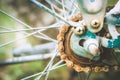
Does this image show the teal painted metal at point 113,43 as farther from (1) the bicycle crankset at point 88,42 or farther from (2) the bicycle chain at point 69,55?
(2) the bicycle chain at point 69,55

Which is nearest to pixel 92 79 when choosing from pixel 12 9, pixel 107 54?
pixel 12 9

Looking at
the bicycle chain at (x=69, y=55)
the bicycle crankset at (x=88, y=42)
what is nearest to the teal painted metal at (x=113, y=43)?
the bicycle crankset at (x=88, y=42)

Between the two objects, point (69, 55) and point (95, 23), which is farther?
point (69, 55)

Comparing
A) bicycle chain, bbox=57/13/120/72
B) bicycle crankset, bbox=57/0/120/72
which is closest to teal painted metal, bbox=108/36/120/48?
bicycle crankset, bbox=57/0/120/72

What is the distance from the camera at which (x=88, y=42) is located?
828 mm

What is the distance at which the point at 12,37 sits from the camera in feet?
6.25

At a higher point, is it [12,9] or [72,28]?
[12,9]

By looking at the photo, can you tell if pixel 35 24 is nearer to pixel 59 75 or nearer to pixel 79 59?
pixel 59 75

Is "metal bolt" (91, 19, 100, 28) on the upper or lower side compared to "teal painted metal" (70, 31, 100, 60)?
upper

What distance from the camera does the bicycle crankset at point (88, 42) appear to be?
0.81 m

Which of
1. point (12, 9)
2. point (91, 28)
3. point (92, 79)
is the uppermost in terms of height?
point (12, 9)

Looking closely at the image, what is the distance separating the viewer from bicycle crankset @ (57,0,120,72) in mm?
814

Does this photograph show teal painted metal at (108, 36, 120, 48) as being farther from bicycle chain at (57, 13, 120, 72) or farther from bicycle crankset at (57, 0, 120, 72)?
bicycle chain at (57, 13, 120, 72)

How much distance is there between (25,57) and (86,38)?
588mm
